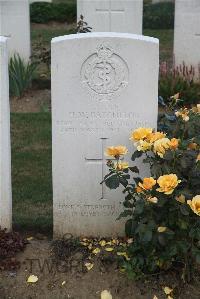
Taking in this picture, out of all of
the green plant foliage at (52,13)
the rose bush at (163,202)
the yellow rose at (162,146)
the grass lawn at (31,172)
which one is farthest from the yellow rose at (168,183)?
the green plant foliage at (52,13)

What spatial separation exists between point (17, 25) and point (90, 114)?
545 cm

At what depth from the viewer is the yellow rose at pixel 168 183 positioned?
363 cm

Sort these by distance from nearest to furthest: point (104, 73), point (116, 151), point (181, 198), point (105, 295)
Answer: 1. point (181, 198)
2. point (105, 295)
3. point (116, 151)
4. point (104, 73)

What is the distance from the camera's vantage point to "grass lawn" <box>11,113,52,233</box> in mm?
4926

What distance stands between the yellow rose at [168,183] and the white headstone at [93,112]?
2.24ft

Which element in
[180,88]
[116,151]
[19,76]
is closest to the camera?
[116,151]

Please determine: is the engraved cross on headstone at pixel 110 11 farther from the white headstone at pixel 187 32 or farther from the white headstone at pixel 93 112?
the white headstone at pixel 93 112

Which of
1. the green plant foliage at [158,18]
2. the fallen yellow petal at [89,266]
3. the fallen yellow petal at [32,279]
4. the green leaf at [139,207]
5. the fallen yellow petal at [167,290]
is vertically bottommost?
the fallen yellow petal at [167,290]

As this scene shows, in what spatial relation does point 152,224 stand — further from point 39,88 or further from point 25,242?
point 39,88

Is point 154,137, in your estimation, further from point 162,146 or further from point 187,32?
point 187,32

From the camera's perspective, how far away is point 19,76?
8750mm

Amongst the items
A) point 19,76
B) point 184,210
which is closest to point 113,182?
point 184,210

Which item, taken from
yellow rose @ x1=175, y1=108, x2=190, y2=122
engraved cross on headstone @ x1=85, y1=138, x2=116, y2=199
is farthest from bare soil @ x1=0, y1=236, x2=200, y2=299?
yellow rose @ x1=175, y1=108, x2=190, y2=122

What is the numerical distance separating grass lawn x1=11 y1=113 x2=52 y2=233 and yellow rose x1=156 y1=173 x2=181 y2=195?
1.32 meters
